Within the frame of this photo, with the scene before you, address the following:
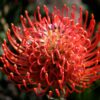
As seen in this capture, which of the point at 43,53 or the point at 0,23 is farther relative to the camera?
the point at 0,23

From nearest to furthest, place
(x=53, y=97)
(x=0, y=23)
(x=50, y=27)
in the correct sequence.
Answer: (x=53, y=97) → (x=50, y=27) → (x=0, y=23)

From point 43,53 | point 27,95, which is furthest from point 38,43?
point 27,95

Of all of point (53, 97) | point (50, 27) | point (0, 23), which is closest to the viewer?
point (53, 97)

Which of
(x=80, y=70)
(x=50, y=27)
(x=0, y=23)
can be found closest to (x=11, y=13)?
(x=0, y=23)

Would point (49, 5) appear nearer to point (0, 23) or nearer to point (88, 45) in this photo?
point (0, 23)

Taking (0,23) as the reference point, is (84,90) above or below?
below

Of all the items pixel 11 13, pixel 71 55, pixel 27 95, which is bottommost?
pixel 27 95
